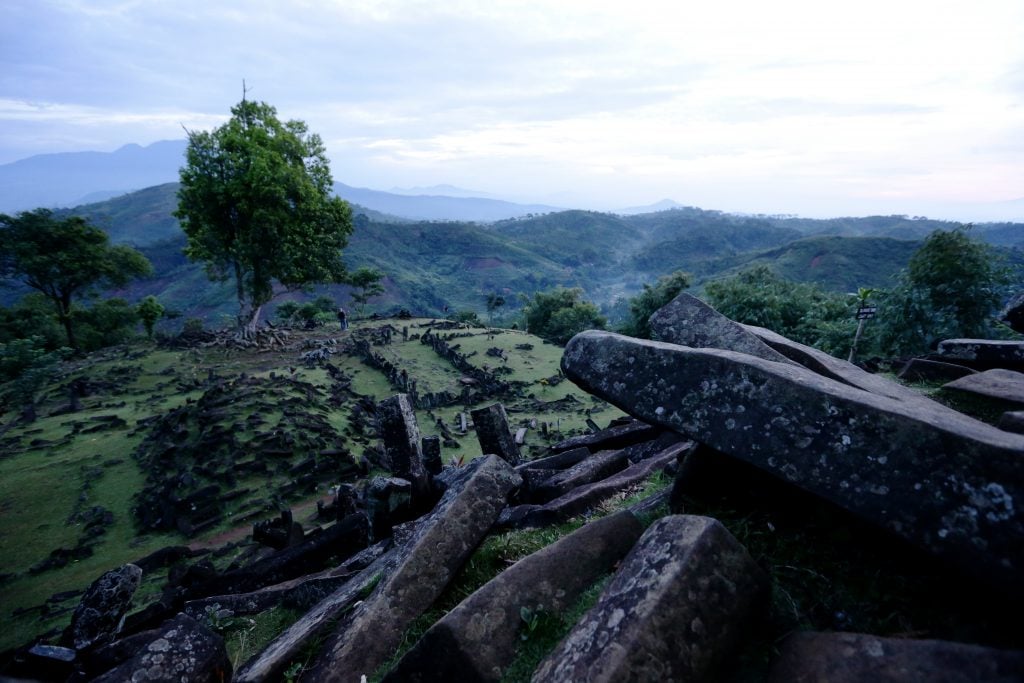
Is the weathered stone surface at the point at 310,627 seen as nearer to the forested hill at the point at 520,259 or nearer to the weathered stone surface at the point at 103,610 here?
the weathered stone surface at the point at 103,610

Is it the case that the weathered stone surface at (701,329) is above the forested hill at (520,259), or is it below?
above

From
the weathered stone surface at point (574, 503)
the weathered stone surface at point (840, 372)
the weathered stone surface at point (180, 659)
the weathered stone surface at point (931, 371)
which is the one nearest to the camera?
the weathered stone surface at point (180, 659)

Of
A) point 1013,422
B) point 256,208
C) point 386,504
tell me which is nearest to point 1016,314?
point 1013,422

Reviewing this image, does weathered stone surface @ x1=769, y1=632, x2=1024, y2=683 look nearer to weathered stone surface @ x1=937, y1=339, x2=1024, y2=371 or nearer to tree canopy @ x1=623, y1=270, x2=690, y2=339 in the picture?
weathered stone surface @ x1=937, y1=339, x2=1024, y2=371

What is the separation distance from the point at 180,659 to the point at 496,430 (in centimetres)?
500

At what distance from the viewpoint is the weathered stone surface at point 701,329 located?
4.25 m

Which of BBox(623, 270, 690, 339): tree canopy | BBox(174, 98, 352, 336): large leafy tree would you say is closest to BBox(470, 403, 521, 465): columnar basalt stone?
BBox(174, 98, 352, 336): large leafy tree

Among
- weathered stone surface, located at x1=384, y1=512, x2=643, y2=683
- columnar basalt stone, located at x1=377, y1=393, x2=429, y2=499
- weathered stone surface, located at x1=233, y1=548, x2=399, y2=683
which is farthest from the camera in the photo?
columnar basalt stone, located at x1=377, y1=393, x2=429, y2=499

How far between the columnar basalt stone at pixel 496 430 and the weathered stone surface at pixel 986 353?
21.0ft

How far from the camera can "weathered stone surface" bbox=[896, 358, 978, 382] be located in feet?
21.7

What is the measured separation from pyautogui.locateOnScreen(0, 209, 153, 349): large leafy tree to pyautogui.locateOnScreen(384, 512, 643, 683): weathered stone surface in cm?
3629

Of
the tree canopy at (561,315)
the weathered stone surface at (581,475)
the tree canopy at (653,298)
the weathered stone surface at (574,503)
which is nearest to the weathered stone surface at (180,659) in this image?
the weathered stone surface at (574,503)

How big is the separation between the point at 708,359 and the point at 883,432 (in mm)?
→ 930

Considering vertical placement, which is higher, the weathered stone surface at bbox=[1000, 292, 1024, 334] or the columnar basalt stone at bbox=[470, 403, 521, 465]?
the weathered stone surface at bbox=[1000, 292, 1024, 334]
